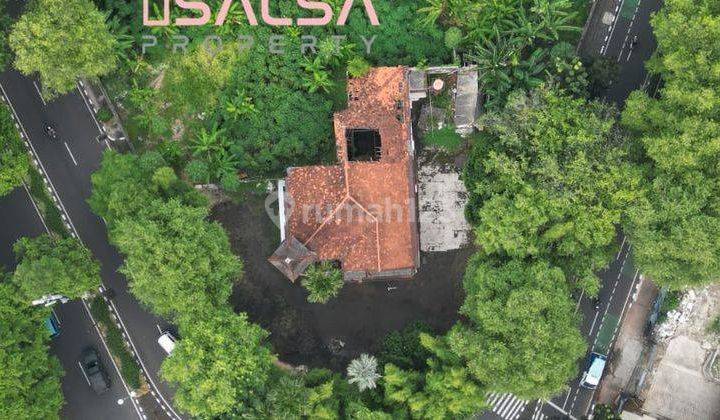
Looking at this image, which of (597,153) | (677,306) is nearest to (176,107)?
(597,153)

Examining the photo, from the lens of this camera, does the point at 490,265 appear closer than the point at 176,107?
Yes

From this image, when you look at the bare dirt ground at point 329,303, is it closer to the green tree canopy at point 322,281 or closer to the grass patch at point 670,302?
the green tree canopy at point 322,281

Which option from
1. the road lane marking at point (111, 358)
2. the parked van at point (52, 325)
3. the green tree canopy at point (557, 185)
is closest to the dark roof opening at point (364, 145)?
the green tree canopy at point (557, 185)

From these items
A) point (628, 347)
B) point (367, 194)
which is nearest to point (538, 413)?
point (628, 347)

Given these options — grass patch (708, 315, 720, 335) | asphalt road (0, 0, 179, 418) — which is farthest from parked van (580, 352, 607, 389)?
asphalt road (0, 0, 179, 418)

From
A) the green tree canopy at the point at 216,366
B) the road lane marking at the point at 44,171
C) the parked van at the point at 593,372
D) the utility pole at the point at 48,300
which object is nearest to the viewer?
the green tree canopy at the point at 216,366

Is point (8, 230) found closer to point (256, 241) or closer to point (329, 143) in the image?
point (256, 241)

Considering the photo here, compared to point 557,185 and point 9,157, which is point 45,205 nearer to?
point 9,157
